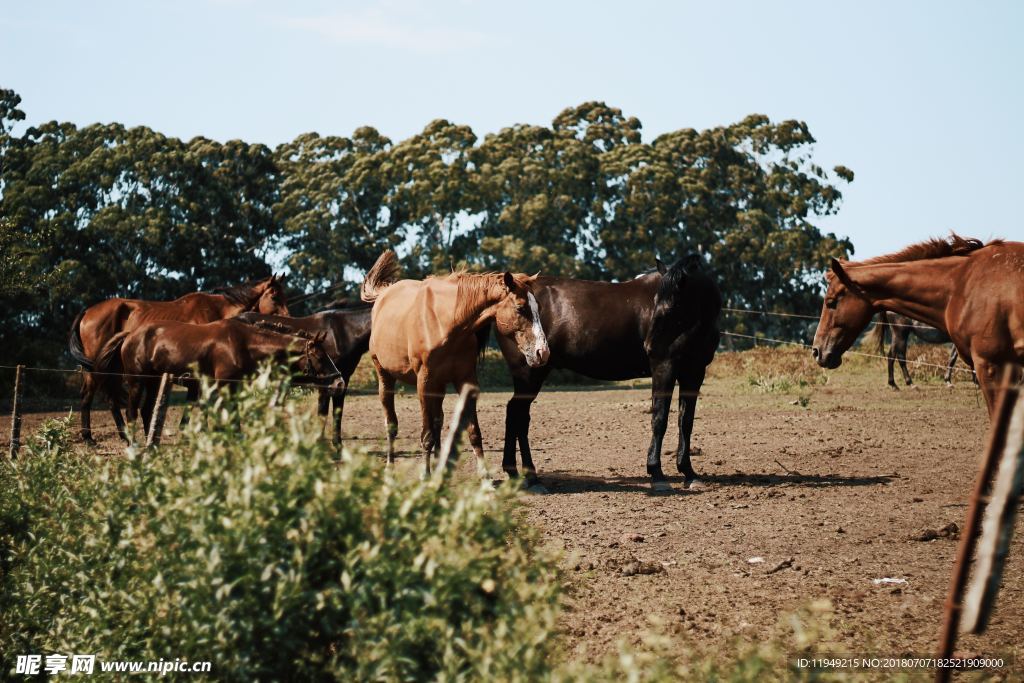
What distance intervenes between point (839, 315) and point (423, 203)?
120 ft

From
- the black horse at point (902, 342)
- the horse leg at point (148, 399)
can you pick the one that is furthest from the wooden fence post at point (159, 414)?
the black horse at point (902, 342)

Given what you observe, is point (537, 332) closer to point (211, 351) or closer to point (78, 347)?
point (211, 351)

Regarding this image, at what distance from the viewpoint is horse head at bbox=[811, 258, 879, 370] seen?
1006 centimetres

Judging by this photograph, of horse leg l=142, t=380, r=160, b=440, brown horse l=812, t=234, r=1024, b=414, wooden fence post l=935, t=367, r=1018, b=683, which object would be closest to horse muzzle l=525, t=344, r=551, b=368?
→ brown horse l=812, t=234, r=1024, b=414

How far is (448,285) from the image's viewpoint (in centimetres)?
1085

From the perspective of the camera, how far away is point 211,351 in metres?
12.4

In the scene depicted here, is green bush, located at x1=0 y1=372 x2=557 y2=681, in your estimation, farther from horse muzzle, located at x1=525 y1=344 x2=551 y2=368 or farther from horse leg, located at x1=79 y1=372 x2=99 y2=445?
horse leg, located at x1=79 y1=372 x2=99 y2=445

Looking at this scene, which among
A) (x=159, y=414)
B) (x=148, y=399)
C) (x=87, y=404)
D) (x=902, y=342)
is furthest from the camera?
(x=902, y=342)

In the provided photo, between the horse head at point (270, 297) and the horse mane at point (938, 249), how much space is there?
→ 31.3 feet

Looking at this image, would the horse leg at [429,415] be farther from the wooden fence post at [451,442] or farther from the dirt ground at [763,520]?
the wooden fence post at [451,442]

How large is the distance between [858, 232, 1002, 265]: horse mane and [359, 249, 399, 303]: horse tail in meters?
6.09

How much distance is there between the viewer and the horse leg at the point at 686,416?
434 inches

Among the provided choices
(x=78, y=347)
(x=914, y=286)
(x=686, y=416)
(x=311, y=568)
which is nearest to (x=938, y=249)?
(x=914, y=286)

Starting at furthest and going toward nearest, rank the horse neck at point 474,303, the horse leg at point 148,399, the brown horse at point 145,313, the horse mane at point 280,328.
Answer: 1. the brown horse at point 145,313
2. the horse leg at point 148,399
3. the horse mane at point 280,328
4. the horse neck at point 474,303
